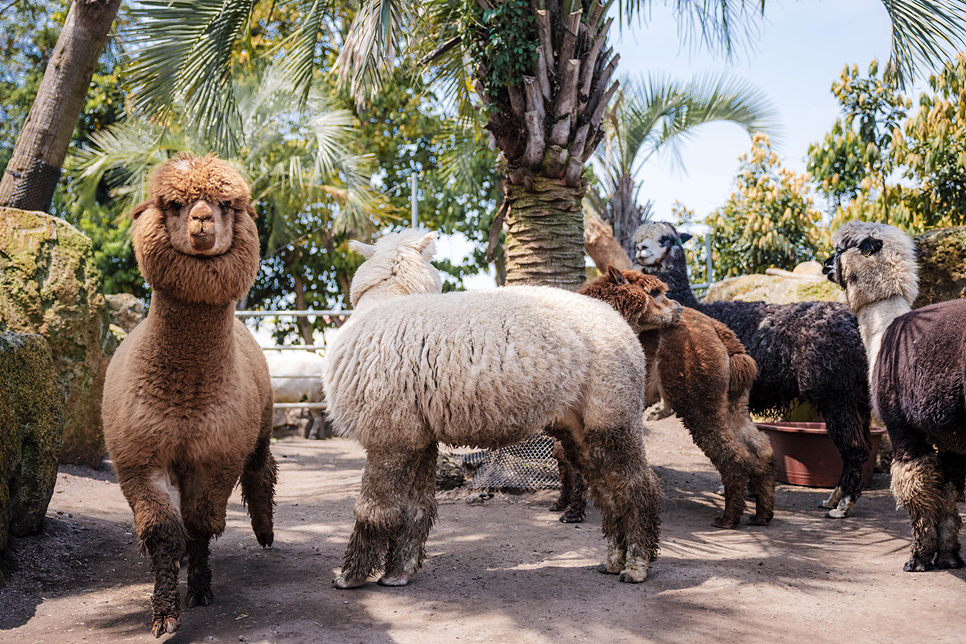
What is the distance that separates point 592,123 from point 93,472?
19.0ft

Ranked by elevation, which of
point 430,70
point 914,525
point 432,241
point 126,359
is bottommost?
point 914,525

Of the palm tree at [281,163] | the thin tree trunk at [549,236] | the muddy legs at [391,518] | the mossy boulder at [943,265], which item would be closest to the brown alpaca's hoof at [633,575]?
the muddy legs at [391,518]

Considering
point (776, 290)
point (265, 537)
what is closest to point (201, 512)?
point (265, 537)

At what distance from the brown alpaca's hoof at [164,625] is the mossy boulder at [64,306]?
413cm

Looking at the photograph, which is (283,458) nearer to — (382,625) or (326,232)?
(382,625)

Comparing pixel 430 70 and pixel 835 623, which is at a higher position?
pixel 430 70

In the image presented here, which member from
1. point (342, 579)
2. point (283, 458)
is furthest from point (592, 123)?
point (283, 458)

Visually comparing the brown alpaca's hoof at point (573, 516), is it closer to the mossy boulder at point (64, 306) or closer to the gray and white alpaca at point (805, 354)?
the gray and white alpaca at point (805, 354)

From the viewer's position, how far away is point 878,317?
16.5 ft

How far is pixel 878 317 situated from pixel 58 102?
22.7 ft

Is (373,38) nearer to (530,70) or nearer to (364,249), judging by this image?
(530,70)

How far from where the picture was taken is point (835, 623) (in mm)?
3381

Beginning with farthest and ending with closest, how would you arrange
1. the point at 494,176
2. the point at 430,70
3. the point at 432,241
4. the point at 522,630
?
the point at 494,176 < the point at 430,70 < the point at 432,241 < the point at 522,630

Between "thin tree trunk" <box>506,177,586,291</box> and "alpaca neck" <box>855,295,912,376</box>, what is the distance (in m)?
2.39
